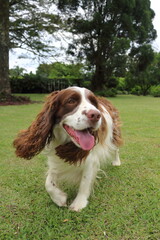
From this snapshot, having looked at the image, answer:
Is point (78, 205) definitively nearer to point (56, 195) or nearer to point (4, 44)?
point (56, 195)

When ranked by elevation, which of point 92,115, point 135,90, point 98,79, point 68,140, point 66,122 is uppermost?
point 98,79

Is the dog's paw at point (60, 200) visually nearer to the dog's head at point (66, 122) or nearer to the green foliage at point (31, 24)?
the dog's head at point (66, 122)

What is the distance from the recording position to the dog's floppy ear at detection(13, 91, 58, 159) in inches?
88.8

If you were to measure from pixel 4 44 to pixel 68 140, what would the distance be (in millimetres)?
13264

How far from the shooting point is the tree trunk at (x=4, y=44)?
13.7 metres

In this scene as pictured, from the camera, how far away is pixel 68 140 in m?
2.33

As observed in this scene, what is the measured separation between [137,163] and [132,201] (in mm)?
1237

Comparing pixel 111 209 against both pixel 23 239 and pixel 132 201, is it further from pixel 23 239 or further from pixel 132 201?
pixel 23 239

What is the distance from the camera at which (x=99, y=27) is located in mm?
21562

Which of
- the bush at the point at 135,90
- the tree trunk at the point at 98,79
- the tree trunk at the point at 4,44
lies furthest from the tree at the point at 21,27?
the bush at the point at 135,90

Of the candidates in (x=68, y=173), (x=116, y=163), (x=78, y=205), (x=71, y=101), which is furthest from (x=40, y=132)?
(x=116, y=163)

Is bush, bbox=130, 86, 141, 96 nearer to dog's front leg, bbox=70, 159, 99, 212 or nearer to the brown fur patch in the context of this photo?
dog's front leg, bbox=70, 159, 99, 212

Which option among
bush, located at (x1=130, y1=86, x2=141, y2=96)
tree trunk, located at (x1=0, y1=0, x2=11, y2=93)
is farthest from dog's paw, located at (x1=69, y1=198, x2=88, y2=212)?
bush, located at (x1=130, y1=86, x2=141, y2=96)

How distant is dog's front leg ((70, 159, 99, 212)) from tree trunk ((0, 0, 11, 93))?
42.6 feet
